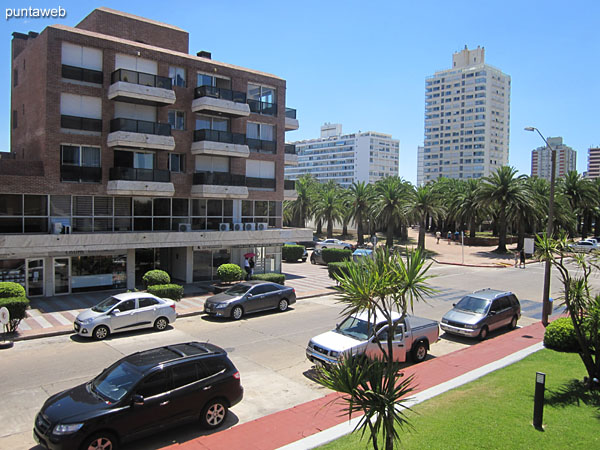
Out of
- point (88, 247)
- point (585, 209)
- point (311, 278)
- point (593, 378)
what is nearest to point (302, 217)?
point (311, 278)

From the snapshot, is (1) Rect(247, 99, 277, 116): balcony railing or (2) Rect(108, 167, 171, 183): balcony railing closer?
(2) Rect(108, 167, 171, 183): balcony railing

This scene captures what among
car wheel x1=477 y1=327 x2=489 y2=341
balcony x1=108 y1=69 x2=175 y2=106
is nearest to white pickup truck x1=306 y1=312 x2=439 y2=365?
car wheel x1=477 y1=327 x2=489 y2=341

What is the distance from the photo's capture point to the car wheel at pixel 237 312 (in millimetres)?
20209

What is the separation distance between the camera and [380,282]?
731cm

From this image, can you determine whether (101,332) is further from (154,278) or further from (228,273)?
(228,273)

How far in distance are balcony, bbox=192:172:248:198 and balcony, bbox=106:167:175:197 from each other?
2050 mm

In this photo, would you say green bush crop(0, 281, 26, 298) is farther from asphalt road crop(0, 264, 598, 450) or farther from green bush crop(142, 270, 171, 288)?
green bush crop(142, 270, 171, 288)

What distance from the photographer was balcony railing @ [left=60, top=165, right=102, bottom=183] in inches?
992

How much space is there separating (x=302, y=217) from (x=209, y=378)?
56944mm

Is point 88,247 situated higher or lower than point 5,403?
higher

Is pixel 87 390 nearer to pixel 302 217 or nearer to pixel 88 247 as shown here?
pixel 88 247

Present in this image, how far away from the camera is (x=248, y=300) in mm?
20719

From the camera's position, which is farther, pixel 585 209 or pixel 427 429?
pixel 585 209

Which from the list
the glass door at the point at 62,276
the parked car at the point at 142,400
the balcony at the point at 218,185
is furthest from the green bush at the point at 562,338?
the glass door at the point at 62,276
